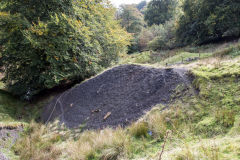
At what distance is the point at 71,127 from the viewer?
19.9 feet

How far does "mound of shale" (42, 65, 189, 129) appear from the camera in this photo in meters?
5.29

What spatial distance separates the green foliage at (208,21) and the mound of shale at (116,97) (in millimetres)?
12762

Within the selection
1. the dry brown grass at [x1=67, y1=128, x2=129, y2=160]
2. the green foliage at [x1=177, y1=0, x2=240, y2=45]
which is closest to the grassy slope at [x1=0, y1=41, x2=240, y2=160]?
the dry brown grass at [x1=67, y1=128, x2=129, y2=160]

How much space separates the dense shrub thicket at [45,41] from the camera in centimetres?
756

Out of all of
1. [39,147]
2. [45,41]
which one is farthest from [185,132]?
[45,41]

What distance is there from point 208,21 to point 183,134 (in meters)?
15.8

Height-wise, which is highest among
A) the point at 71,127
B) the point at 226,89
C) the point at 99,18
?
the point at 99,18

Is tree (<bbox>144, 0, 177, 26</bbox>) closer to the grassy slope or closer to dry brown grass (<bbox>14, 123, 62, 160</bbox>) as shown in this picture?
the grassy slope

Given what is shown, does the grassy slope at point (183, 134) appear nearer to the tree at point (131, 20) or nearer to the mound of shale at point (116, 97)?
the mound of shale at point (116, 97)

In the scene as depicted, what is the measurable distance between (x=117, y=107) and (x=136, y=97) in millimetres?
826

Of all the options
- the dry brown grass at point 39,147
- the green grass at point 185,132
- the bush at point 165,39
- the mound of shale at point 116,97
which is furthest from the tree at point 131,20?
the dry brown grass at point 39,147

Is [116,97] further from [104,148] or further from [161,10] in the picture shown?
[161,10]

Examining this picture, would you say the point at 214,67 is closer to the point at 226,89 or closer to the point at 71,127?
the point at 226,89

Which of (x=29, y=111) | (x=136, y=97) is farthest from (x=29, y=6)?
(x=136, y=97)
